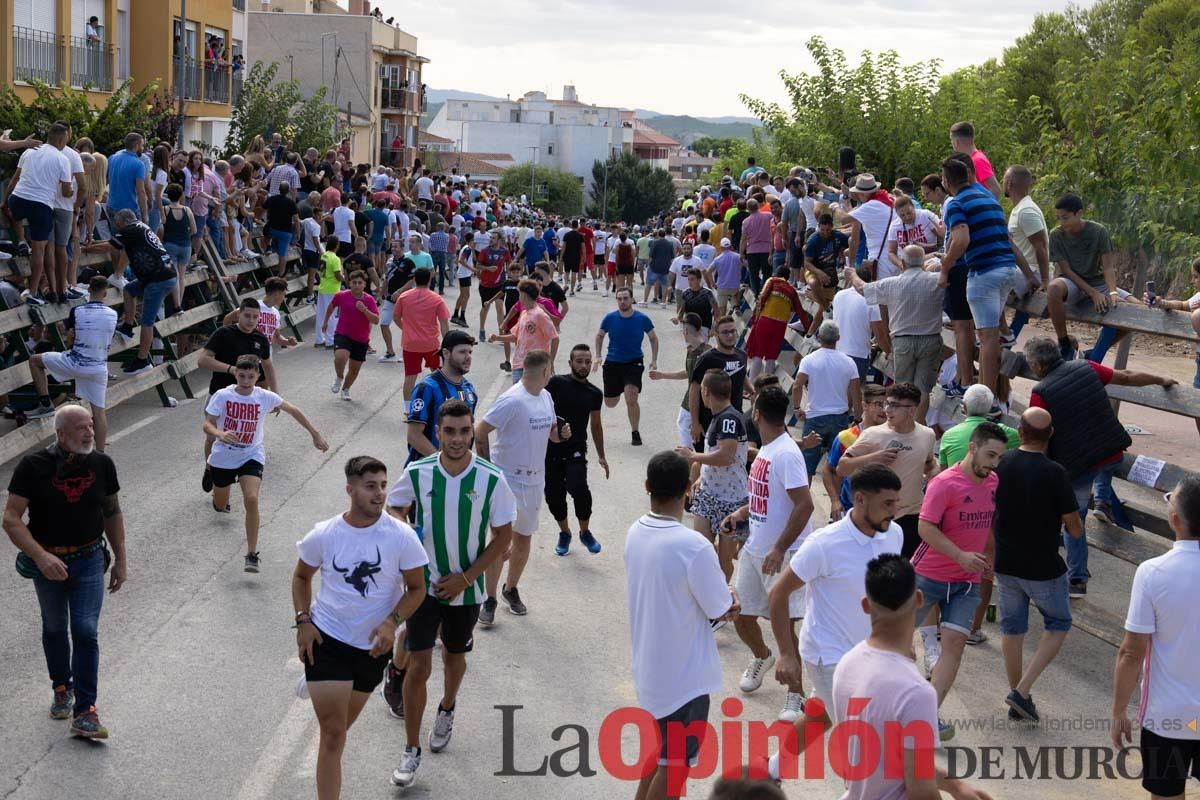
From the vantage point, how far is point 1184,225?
29.2 metres

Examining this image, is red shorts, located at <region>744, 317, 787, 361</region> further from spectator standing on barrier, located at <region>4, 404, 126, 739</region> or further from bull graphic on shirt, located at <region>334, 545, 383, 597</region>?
bull graphic on shirt, located at <region>334, 545, 383, 597</region>

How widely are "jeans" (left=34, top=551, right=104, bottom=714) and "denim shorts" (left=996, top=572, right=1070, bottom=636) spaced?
→ 5515 millimetres

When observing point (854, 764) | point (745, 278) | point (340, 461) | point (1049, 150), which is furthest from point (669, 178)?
point (854, 764)

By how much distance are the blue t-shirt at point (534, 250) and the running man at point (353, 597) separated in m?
20.5

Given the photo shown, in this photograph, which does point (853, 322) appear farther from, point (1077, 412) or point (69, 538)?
point (69, 538)

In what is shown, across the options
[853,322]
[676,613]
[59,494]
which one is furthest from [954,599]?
[853,322]

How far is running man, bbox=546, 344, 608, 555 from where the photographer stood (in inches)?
461

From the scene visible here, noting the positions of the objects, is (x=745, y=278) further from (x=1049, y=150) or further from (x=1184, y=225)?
(x=1049, y=150)

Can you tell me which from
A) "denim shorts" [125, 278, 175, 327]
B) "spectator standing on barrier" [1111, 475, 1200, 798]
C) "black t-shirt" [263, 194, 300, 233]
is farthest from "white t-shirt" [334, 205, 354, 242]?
"spectator standing on barrier" [1111, 475, 1200, 798]

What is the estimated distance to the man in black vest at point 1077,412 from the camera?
9.66 metres

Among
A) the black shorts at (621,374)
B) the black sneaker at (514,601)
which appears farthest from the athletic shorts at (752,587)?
the black shorts at (621,374)

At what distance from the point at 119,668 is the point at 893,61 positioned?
3025 cm

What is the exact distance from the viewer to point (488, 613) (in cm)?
1015

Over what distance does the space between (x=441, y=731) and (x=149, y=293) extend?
11194 millimetres
